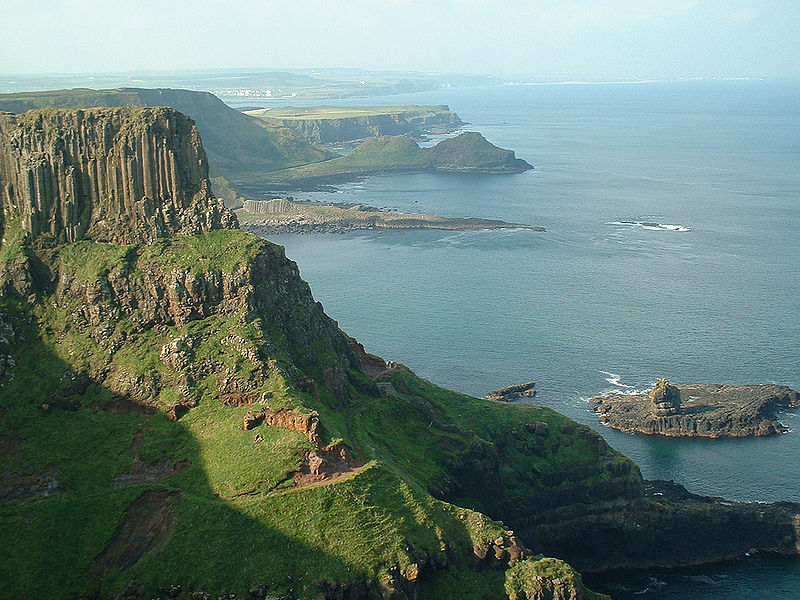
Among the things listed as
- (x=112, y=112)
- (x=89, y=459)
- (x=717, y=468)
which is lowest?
(x=717, y=468)

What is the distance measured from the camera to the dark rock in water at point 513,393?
124 m

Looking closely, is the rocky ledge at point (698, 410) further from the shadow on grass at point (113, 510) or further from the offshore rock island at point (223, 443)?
the shadow on grass at point (113, 510)

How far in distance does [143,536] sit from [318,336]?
2748cm

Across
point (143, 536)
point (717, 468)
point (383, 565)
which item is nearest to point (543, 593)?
point (383, 565)

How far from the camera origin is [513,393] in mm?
125375

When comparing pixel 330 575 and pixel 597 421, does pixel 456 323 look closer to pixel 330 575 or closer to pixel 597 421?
pixel 597 421

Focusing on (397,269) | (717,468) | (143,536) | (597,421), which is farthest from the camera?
(397,269)

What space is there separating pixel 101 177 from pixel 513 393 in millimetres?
63039

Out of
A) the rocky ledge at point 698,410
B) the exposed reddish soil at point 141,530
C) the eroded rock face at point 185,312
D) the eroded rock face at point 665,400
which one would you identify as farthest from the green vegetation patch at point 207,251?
the eroded rock face at point 665,400

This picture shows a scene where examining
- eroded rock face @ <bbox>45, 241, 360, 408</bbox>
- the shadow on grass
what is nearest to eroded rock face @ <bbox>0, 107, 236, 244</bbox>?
eroded rock face @ <bbox>45, 241, 360, 408</bbox>

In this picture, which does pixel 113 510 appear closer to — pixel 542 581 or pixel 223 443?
pixel 223 443

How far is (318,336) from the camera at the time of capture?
86.7m

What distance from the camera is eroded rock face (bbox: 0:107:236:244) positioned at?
83.1 meters

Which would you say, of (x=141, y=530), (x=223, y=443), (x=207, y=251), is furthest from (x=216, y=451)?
(x=207, y=251)
